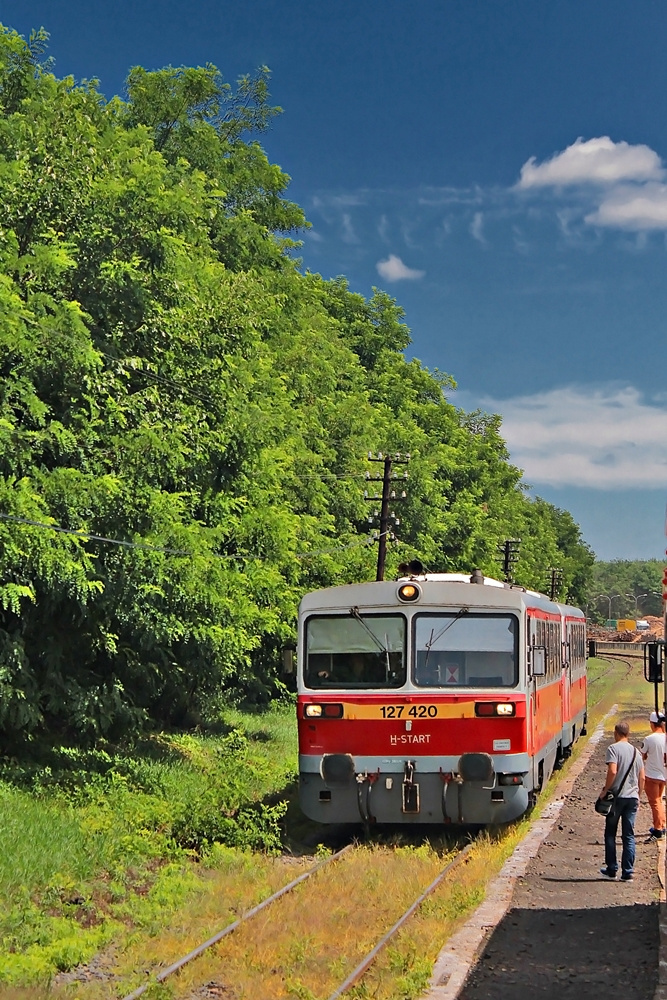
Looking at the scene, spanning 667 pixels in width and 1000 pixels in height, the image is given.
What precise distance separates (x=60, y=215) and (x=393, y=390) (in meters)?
44.4

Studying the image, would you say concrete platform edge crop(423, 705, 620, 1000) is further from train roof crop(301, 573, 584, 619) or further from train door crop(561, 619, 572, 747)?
train door crop(561, 619, 572, 747)

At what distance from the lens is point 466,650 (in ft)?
49.6

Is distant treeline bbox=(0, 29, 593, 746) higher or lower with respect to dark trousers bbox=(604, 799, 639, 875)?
higher

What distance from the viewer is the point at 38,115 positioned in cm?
2134

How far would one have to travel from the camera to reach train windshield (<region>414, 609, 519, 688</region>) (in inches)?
590

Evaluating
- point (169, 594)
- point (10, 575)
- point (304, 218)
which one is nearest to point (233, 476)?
point (169, 594)

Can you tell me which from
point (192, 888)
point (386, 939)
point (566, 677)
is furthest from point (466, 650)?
point (566, 677)

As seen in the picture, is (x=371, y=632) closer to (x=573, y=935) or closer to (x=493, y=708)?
(x=493, y=708)

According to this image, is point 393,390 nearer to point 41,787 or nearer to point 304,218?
point 304,218

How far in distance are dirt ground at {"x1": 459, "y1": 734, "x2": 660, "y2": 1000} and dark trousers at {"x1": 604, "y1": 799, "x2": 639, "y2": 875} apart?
19 centimetres

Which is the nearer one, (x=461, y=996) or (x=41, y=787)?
(x=461, y=996)

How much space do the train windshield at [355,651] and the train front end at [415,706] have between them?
1cm

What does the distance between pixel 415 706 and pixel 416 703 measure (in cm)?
4

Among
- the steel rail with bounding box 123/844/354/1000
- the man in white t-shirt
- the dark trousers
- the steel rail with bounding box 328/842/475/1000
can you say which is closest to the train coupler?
the steel rail with bounding box 328/842/475/1000
